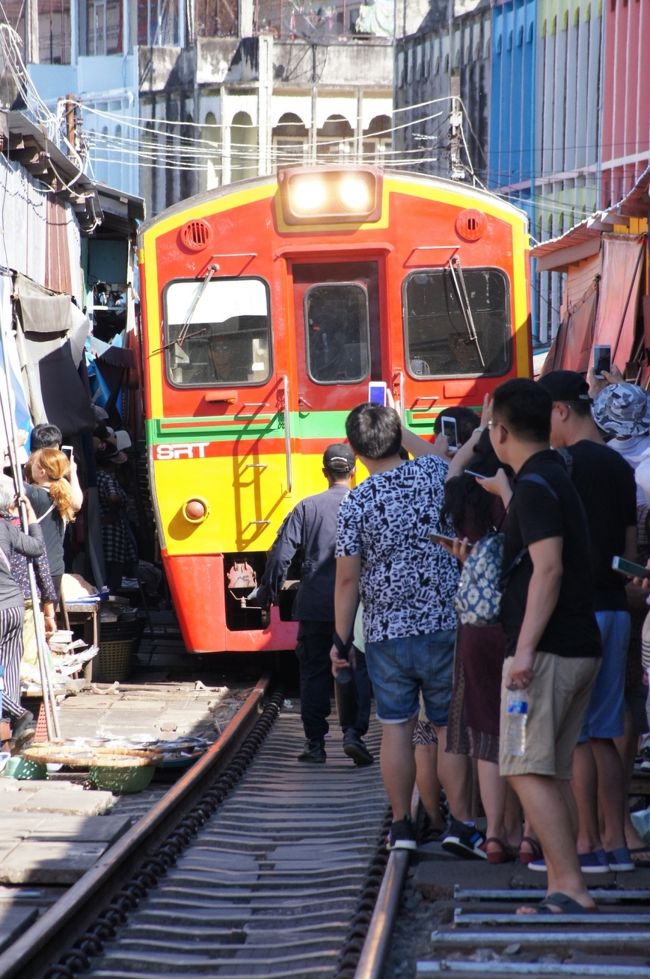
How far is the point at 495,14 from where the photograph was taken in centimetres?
3762

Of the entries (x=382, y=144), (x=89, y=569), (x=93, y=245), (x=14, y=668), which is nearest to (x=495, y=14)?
(x=382, y=144)

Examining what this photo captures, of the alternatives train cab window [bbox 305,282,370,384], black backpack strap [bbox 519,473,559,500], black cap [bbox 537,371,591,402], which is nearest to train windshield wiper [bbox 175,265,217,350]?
train cab window [bbox 305,282,370,384]

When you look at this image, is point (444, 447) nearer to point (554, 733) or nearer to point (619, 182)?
point (554, 733)

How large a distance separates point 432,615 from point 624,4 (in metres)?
24.5

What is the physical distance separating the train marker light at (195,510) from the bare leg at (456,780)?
5134 millimetres

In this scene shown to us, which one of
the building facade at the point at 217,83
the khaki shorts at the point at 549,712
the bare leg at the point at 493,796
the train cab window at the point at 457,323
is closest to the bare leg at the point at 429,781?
the bare leg at the point at 493,796

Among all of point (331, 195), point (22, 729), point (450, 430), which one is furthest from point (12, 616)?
point (331, 195)

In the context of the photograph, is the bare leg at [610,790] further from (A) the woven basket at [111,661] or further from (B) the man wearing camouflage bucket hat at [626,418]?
(A) the woven basket at [111,661]

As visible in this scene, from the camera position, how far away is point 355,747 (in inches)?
366

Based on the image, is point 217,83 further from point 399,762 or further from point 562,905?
point 562,905

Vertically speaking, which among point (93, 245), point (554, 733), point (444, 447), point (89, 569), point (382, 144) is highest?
point (382, 144)

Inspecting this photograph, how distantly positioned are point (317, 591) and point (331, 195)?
130 inches

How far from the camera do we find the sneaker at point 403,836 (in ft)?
22.1

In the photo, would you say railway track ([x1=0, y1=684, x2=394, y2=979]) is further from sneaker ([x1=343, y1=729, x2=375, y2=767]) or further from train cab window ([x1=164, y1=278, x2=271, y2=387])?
train cab window ([x1=164, y1=278, x2=271, y2=387])
